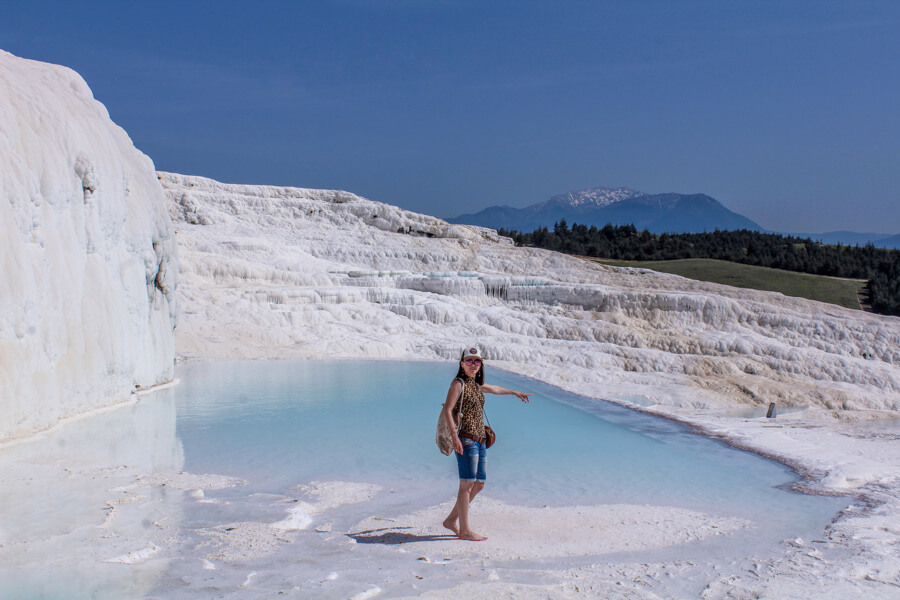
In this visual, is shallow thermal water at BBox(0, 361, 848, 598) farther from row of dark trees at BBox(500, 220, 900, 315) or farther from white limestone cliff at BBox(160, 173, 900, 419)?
row of dark trees at BBox(500, 220, 900, 315)

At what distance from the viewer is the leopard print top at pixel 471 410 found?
4.56m

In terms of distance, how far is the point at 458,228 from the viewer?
125 ft

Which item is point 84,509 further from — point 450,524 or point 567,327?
point 567,327

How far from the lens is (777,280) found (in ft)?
101

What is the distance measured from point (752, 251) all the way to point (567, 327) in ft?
81.3

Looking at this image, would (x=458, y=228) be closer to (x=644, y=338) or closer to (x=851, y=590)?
(x=644, y=338)

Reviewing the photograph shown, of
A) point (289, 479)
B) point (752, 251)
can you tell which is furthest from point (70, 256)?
point (752, 251)

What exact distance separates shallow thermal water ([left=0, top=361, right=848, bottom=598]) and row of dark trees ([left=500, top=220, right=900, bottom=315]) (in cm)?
2230

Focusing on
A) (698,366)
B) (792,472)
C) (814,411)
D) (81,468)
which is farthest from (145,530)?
(698,366)

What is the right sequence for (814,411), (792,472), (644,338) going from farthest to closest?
1. (644,338)
2. (814,411)
3. (792,472)

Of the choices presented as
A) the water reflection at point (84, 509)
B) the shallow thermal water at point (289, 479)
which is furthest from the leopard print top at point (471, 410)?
the water reflection at point (84, 509)

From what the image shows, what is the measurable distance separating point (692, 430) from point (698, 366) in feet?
24.6

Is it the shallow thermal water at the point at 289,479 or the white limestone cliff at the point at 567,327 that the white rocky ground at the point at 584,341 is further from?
the shallow thermal water at the point at 289,479

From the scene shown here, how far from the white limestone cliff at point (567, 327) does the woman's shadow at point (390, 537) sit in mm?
8292
